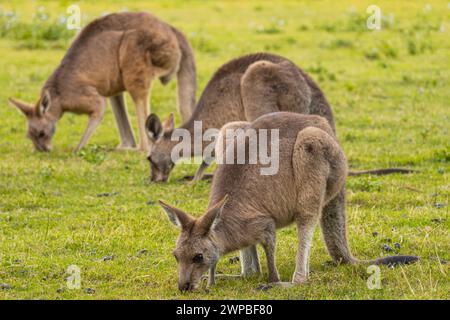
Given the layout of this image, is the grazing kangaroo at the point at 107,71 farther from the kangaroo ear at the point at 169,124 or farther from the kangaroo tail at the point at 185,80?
the kangaroo ear at the point at 169,124

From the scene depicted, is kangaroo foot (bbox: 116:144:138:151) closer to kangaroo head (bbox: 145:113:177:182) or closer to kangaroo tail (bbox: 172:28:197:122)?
kangaroo tail (bbox: 172:28:197:122)

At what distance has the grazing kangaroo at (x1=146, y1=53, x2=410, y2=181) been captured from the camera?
8.00 metres

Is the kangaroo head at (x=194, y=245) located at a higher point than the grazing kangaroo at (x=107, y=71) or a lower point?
lower

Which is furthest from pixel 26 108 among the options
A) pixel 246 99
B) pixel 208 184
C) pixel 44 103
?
pixel 246 99

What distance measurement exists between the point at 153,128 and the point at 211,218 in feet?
13.3

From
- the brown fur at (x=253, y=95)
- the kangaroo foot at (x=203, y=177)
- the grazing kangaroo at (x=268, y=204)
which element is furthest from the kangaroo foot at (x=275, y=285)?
the kangaroo foot at (x=203, y=177)

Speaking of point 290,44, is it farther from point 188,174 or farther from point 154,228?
point 154,228

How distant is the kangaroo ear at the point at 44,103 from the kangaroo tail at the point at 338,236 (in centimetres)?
Answer: 538

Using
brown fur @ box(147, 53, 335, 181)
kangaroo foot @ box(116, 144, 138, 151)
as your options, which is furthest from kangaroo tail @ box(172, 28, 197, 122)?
brown fur @ box(147, 53, 335, 181)

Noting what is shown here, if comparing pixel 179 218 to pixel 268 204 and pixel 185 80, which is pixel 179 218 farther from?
pixel 185 80

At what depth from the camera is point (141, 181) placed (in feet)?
30.1

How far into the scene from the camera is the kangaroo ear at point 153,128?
910 centimetres

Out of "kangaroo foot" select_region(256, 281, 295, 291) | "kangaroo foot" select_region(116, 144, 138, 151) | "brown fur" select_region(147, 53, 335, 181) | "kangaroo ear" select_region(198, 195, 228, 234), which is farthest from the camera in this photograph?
"kangaroo foot" select_region(116, 144, 138, 151)
